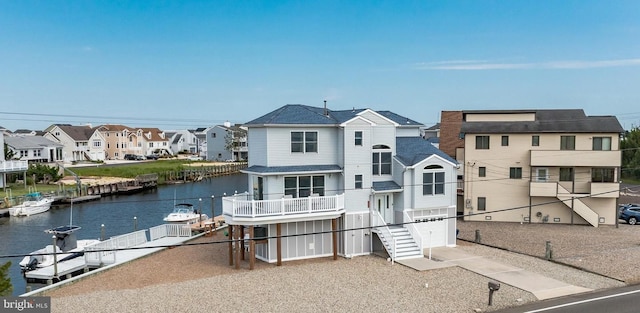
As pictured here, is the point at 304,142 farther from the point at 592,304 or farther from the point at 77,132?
the point at 77,132

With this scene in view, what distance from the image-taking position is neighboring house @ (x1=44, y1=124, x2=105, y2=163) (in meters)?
93.6

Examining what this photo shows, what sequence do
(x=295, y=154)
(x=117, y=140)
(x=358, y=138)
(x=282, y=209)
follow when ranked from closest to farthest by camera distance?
1. (x=282, y=209)
2. (x=295, y=154)
3. (x=358, y=138)
4. (x=117, y=140)

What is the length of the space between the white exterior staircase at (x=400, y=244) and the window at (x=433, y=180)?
8.55 feet

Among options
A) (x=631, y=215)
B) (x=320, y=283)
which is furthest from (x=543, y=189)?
(x=320, y=283)

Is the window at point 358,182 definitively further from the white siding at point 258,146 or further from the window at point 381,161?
the white siding at point 258,146

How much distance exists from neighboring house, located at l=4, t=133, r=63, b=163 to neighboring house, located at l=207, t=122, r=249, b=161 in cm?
3285

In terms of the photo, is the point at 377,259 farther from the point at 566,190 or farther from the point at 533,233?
the point at 566,190

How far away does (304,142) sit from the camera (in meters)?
24.1

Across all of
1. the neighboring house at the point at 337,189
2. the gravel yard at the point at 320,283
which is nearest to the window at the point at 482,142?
the gravel yard at the point at 320,283

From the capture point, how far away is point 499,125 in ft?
118

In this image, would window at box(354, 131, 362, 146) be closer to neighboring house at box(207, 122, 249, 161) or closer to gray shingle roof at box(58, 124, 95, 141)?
neighboring house at box(207, 122, 249, 161)

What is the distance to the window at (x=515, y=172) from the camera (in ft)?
116

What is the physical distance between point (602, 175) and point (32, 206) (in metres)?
48.5

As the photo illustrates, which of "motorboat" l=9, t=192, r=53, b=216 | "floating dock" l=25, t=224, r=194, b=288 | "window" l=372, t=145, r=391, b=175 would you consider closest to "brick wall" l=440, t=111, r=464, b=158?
"window" l=372, t=145, r=391, b=175
